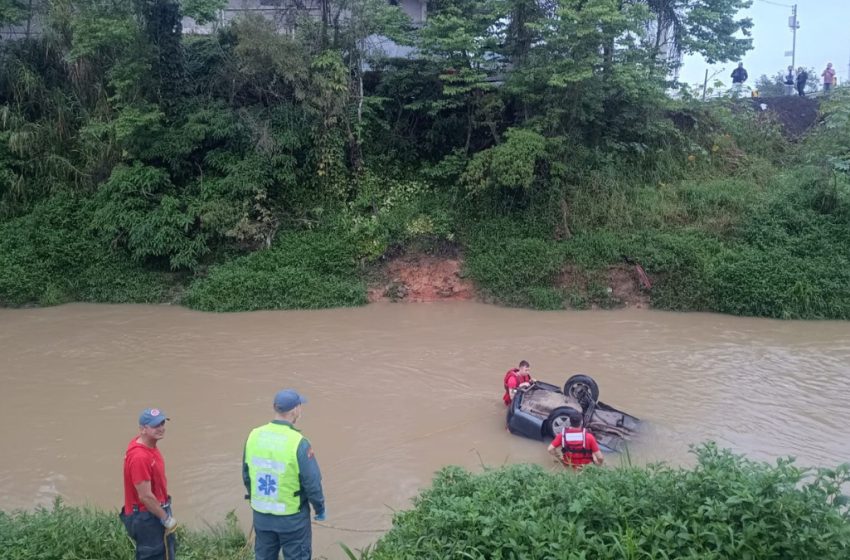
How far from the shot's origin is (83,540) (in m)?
5.16

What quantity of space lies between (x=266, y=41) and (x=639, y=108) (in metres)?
10.2

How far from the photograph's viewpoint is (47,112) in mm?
18625

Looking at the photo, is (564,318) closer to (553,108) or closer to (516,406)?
(553,108)

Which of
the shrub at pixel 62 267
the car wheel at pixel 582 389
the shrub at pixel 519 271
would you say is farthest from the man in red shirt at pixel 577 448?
the shrub at pixel 62 267

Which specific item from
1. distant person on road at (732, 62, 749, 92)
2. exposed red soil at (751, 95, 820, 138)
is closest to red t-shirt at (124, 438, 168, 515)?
exposed red soil at (751, 95, 820, 138)

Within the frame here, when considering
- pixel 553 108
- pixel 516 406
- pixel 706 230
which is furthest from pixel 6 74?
pixel 706 230

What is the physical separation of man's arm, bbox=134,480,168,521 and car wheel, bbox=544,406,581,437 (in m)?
4.85

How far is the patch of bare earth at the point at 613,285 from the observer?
15.6m

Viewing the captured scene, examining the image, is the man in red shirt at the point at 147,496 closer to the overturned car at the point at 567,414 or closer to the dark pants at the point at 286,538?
the dark pants at the point at 286,538

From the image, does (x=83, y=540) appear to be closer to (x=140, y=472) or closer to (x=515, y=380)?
(x=140, y=472)

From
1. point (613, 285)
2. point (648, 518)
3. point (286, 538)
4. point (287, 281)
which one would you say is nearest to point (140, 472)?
point (286, 538)

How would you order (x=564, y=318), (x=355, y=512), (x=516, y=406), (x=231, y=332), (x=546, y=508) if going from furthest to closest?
(x=564, y=318) < (x=231, y=332) < (x=516, y=406) < (x=355, y=512) < (x=546, y=508)

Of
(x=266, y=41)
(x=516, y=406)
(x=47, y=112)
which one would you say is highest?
(x=266, y=41)

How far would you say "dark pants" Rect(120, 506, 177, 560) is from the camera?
4.71 m
